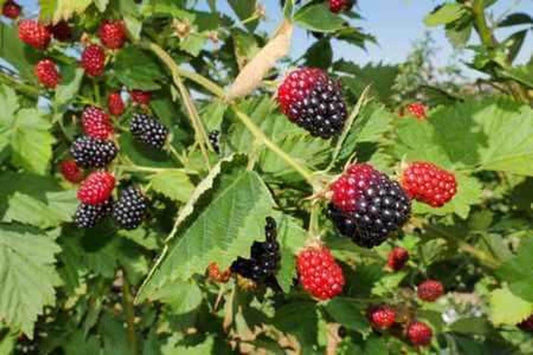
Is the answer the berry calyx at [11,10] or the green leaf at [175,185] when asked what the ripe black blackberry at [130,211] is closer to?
the green leaf at [175,185]

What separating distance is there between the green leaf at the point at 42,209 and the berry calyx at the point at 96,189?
0.85 ft

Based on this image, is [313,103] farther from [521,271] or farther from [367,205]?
[521,271]

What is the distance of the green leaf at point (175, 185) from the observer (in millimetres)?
2070

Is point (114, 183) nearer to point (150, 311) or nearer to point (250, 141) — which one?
point (250, 141)

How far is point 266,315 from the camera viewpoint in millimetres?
2777

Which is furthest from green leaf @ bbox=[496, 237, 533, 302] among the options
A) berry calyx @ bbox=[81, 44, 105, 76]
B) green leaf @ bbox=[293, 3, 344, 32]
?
berry calyx @ bbox=[81, 44, 105, 76]

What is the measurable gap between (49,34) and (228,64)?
748 millimetres

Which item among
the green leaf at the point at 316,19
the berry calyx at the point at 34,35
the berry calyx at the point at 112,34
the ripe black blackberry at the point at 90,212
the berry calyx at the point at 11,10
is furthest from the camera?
the berry calyx at the point at 11,10

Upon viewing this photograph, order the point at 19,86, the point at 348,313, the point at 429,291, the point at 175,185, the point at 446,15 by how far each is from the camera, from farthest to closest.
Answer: the point at 429,291, the point at 19,86, the point at 446,15, the point at 348,313, the point at 175,185

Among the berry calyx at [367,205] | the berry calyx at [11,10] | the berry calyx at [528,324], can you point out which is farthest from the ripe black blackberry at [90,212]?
the berry calyx at [528,324]

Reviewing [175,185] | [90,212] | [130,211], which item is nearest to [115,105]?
[90,212]

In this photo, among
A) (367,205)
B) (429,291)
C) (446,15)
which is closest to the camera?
(367,205)

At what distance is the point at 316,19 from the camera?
1945mm

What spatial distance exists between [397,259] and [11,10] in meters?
1.75
